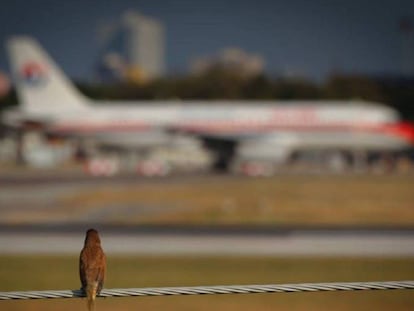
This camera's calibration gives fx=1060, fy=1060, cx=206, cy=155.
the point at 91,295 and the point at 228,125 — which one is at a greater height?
the point at 228,125

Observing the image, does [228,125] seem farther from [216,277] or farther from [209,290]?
[209,290]

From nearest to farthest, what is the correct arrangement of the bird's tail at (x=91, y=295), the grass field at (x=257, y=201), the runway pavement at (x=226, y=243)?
1. the bird's tail at (x=91, y=295)
2. the runway pavement at (x=226, y=243)
3. the grass field at (x=257, y=201)

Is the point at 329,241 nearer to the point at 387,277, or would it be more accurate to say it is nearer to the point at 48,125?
the point at 387,277

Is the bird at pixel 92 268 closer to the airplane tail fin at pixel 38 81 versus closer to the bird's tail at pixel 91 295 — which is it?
the bird's tail at pixel 91 295

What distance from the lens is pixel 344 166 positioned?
88.9m

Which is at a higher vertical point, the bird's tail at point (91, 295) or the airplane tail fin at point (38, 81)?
the airplane tail fin at point (38, 81)

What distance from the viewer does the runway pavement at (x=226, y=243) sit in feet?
99.2

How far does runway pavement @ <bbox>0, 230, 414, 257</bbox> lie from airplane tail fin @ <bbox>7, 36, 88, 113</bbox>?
54.6 meters

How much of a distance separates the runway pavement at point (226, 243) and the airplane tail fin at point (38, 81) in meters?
54.6

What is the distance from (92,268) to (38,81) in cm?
8627

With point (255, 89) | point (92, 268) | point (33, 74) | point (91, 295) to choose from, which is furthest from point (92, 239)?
point (255, 89)

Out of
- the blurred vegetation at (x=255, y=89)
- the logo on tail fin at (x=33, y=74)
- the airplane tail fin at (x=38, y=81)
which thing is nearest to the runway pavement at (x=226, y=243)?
the airplane tail fin at (x=38, y=81)

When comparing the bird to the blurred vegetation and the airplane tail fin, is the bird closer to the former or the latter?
the airplane tail fin

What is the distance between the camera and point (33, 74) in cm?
9469
